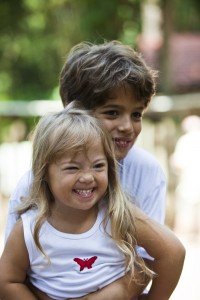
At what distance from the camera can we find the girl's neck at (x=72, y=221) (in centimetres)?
209

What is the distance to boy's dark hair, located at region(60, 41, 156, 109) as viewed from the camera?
2.21 m

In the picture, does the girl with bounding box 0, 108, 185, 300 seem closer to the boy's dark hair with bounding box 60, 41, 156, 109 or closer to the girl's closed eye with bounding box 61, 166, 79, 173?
the girl's closed eye with bounding box 61, 166, 79, 173

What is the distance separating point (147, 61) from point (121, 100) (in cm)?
509

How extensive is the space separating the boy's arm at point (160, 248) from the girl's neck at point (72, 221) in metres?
0.15

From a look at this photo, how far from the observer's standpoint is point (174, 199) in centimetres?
645

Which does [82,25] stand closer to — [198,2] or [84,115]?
[198,2]

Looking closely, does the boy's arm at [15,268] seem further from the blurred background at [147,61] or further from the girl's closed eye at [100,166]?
the blurred background at [147,61]

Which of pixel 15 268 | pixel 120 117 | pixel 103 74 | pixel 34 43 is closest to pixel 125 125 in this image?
pixel 120 117

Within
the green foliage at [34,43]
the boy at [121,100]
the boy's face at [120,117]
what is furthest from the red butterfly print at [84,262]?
the green foliage at [34,43]

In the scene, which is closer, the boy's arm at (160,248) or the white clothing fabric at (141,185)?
the boy's arm at (160,248)

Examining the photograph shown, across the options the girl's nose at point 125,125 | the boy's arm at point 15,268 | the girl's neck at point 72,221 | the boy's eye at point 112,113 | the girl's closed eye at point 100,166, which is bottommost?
the boy's arm at point 15,268

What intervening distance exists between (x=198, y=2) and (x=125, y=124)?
15477 millimetres

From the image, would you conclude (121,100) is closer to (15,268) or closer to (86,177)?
(86,177)

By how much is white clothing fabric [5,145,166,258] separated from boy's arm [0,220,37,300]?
0.49 feet
